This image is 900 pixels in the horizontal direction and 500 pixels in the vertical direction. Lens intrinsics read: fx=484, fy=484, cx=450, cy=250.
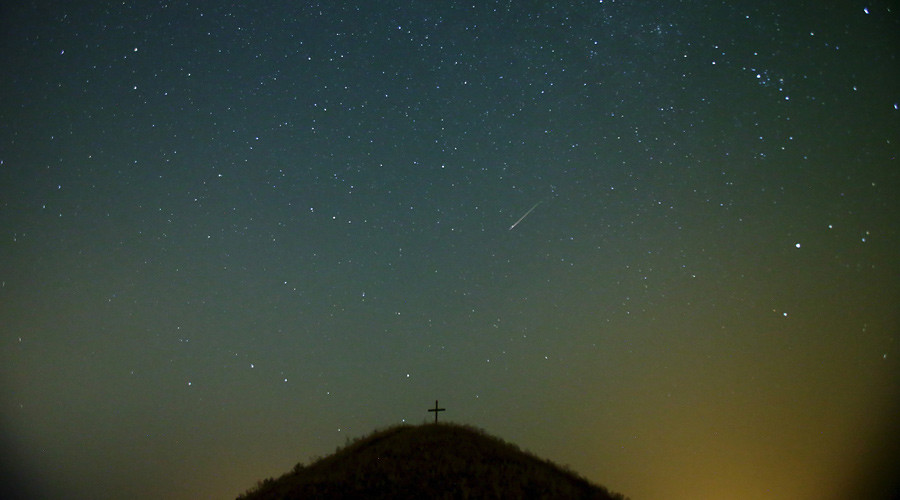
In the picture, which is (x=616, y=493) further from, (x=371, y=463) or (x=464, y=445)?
(x=371, y=463)

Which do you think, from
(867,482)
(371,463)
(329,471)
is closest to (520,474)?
(371,463)

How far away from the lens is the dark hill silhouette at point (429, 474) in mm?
11125

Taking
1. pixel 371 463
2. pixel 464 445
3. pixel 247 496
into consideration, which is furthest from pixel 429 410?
pixel 247 496

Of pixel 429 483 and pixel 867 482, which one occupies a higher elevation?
pixel 429 483

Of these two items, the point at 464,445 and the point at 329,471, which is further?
the point at 464,445

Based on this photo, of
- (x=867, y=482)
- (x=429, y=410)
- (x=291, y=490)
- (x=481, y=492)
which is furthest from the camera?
(x=867, y=482)

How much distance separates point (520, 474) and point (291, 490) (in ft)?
19.1

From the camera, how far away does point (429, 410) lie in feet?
65.2

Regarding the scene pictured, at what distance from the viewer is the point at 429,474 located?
12062mm

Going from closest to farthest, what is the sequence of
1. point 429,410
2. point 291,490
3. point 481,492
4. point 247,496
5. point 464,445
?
point 481,492
point 291,490
point 247,496
point 464,445
point 429,410

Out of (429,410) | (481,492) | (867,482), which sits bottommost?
(867,482)

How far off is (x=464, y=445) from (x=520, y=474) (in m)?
3.07

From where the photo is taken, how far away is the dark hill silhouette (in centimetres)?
1112

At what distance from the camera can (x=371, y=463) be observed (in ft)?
43.2
